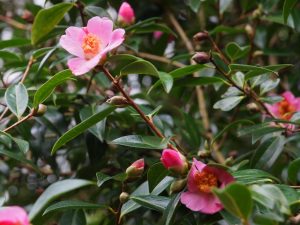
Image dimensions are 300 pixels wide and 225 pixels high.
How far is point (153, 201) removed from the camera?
3.05 feet

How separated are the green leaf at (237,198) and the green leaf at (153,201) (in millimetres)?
255

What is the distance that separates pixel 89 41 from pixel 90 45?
0.01 m

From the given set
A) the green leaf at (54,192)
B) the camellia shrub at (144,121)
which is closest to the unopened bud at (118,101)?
the camellia shrub at (144,121)

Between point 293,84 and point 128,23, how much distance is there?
2.50 feet

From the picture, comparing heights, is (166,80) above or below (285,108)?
above

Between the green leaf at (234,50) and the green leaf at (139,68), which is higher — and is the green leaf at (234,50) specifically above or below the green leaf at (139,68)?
below

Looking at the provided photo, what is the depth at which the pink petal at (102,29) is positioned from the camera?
100cm

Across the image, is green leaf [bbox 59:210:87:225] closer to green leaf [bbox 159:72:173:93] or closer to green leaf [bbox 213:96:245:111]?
green leaf [bbox 159:72:173:93]

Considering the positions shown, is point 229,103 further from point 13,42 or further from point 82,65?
point 13,42

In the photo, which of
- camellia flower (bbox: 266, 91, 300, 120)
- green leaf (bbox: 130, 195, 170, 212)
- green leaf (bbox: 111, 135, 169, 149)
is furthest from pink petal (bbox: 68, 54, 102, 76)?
camellia flower (bbox: 266, 91, 300, 120)

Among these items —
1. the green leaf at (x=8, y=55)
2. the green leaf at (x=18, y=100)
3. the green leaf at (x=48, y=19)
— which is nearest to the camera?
the green leaf at (x=18, y=100)

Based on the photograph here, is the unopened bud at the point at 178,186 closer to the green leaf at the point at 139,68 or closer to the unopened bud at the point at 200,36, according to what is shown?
the green leaf at the point at 139,68

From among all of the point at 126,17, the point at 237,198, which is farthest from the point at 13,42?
the point at 237,198

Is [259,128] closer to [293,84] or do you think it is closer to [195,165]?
[195,165]
